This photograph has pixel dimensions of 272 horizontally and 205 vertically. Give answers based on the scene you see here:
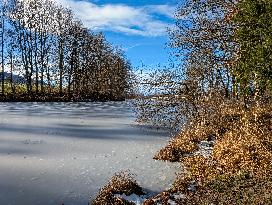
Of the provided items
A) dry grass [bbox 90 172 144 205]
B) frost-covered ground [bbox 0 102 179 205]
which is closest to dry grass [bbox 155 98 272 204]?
frost-covered ground [bbox 0 102 179 205]

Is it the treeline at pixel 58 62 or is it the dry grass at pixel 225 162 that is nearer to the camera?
the dry grass at pixel 225 162

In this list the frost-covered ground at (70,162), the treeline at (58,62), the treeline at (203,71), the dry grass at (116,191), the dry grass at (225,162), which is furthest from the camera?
the treeline at (58,62)

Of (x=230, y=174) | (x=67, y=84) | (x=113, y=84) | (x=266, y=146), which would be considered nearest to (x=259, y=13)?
(x=266, y=146)

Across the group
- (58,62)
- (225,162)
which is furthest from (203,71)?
(58,62)

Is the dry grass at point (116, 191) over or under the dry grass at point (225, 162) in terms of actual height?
under

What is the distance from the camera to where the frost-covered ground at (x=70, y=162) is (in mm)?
13141

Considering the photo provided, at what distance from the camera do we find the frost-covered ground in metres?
13.1

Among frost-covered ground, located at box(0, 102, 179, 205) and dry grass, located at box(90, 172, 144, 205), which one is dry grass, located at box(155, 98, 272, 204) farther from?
dry grass, located at box(90, 172, 144, 205)

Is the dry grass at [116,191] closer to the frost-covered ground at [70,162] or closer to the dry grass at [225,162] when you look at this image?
the frost-covered ground at [70,162]

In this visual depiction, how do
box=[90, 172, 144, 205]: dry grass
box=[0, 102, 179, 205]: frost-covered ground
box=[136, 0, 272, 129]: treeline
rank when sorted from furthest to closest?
box=[136, 0, 272, 129]: treeline
box=[0, 102, 179, 205]: frost-covered ground
box=[90, 172, 144, 205]: dry grass

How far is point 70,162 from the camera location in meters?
17.6

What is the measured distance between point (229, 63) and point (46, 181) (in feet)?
48.2


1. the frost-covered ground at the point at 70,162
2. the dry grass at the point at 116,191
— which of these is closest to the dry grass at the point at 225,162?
the frost-covered ground at the point at 70,162

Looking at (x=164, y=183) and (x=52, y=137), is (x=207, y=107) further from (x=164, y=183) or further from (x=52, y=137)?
(x=164, y=183)
